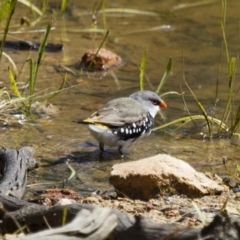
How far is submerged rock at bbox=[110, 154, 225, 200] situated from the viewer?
6.10 m

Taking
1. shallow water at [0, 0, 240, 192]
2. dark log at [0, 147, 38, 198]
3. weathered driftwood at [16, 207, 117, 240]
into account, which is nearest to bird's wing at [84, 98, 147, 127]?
shallow water at [0, 0, 240, 192]

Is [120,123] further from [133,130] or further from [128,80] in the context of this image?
[128,80]

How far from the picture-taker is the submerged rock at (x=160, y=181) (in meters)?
6.10

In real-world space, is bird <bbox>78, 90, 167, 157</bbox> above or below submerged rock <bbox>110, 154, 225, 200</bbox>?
below

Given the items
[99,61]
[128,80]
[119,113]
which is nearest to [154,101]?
[119,113]

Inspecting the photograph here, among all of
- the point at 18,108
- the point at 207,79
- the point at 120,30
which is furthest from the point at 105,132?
the point at 120,30

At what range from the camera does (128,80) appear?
10.4m

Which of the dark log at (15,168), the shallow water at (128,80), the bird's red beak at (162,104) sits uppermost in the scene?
the dark log at (15,168)

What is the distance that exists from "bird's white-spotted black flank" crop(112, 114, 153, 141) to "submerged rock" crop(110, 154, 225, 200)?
1.88 meters

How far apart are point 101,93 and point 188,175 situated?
12.5 feet

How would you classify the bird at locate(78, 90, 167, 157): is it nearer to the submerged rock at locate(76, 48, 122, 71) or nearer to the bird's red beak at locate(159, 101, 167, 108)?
the bird's red beak at locate(159, 101, 167, 108)

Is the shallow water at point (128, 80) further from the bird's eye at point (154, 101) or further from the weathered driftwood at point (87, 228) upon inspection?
the weathered driftwood at point (87, 228)

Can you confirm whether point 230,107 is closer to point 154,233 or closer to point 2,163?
point 2,163

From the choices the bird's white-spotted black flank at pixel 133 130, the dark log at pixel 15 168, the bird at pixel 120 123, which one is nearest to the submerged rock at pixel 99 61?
the bird at pixel 120 123
